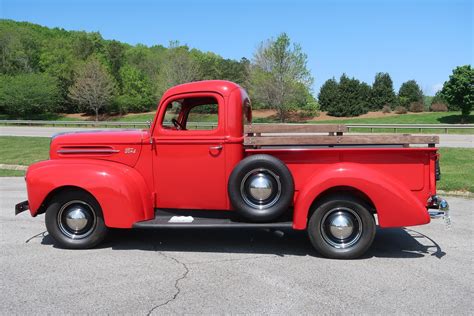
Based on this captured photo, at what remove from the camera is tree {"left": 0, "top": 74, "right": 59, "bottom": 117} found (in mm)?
47006

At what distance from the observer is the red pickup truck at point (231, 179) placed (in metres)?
4.76

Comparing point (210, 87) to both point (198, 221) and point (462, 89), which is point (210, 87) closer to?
point (198, 221)

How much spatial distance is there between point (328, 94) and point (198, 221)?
4039 cm

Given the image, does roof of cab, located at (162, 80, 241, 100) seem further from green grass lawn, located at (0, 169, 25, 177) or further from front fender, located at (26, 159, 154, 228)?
green grass lawn, located at (0, 169, 25, 177)

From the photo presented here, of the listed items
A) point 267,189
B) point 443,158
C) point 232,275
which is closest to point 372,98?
point 443,158

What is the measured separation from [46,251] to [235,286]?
2611mm

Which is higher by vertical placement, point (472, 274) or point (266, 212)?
point (266, 212)

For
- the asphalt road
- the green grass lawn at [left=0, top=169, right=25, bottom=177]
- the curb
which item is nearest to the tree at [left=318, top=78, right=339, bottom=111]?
the asphalt road

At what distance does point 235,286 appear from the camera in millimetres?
4090

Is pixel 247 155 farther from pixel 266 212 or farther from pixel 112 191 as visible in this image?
pixel 112 191

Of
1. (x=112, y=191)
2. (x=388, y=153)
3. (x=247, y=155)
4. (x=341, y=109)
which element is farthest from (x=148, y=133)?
(x=341, y=109)

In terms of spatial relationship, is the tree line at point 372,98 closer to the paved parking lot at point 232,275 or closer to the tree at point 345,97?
the tree at point 345,97

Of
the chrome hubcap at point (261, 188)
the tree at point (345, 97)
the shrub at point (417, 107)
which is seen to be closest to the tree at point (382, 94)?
the tree at point (345, 97)

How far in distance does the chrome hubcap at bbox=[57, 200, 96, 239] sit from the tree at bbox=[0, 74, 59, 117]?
4718 cm
